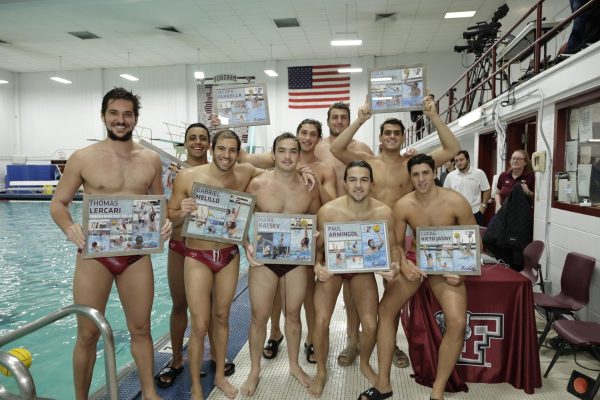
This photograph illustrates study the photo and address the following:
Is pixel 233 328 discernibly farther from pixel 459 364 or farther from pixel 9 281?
pixel 9 281

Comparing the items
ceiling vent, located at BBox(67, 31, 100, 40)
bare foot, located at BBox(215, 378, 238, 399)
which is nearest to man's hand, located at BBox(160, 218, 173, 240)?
bare foot, located at BBox(215, 378, 238, 399)

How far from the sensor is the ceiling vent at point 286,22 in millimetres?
14342

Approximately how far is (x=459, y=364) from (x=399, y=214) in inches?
51.1

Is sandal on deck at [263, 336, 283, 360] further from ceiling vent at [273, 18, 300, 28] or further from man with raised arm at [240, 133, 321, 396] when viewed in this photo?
ceiling vent at [273, 18, 300, 28]

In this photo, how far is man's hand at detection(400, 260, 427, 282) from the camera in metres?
3.01

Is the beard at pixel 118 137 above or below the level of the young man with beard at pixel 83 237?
above

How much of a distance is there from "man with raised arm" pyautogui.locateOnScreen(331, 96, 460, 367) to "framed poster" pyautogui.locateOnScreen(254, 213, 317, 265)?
0.94 m

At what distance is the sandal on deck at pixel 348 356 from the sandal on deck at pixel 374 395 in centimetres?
58

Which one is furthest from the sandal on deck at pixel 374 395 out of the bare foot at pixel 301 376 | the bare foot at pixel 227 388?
the bare foot at pixel 227 388

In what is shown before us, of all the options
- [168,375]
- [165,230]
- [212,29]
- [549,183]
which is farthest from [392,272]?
[212,29]

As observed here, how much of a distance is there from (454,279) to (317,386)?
1298 millimetres

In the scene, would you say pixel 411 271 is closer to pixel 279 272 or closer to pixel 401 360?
pixel 279 272

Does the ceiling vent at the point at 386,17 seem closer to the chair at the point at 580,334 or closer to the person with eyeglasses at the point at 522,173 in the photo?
the person with eyeglasses at the point at 522,173

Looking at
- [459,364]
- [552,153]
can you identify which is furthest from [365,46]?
[459,364]
